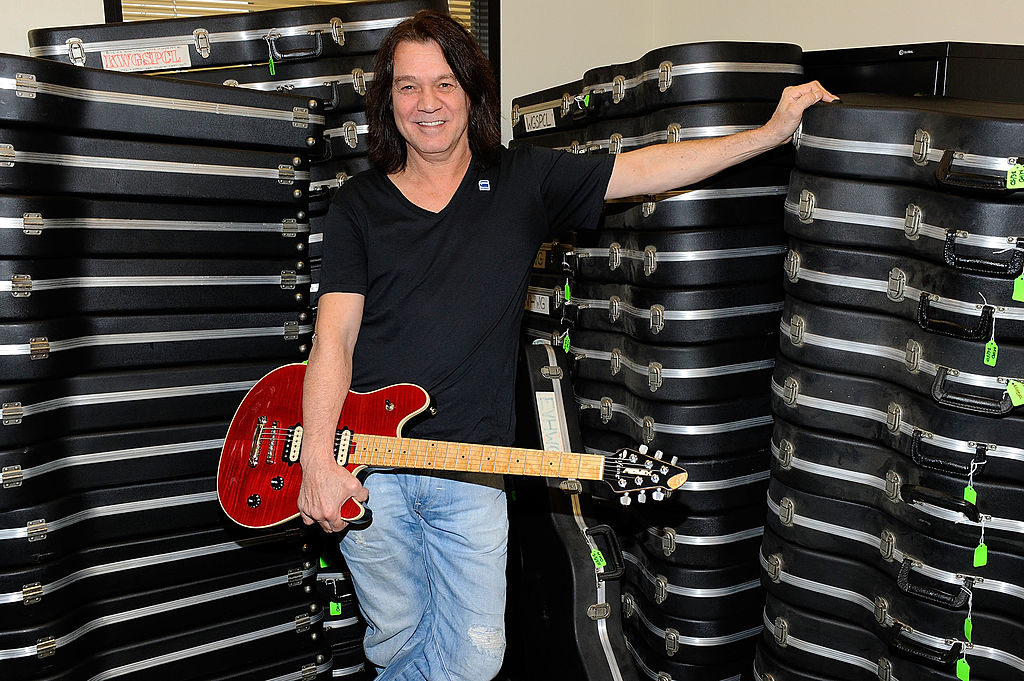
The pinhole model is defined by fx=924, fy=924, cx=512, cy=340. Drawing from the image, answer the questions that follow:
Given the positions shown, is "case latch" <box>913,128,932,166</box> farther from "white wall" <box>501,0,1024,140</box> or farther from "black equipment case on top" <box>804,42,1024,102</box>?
"white wall" <box>501,0,1024,140</box>

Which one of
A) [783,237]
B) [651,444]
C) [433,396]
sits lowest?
[651,444]

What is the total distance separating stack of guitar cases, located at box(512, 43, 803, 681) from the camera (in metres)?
2.21

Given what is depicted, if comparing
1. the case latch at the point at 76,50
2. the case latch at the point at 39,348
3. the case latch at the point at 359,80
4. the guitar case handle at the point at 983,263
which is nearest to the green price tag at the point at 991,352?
the guitar case handle at the point at 983,263

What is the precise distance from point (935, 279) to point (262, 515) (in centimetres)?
157

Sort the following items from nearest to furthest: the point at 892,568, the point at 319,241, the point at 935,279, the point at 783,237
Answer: the point at 935,279
the point at 892,568
the point at 783,237
the point at 319,241

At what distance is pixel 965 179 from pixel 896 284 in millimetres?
283

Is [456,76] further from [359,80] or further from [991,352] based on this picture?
[991,352]

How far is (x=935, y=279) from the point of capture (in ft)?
5.87

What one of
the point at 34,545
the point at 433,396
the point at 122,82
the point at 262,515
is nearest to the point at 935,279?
the point at 433,396

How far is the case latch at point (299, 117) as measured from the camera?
243 centimetres

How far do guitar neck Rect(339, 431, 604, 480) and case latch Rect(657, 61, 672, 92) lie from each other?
934 millimetres

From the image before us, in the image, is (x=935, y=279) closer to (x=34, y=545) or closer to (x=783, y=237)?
(x=783, y=237)

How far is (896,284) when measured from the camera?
1.89 metres

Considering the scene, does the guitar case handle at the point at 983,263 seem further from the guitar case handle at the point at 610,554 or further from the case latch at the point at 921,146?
the guitar case handle at the point at 610,554
